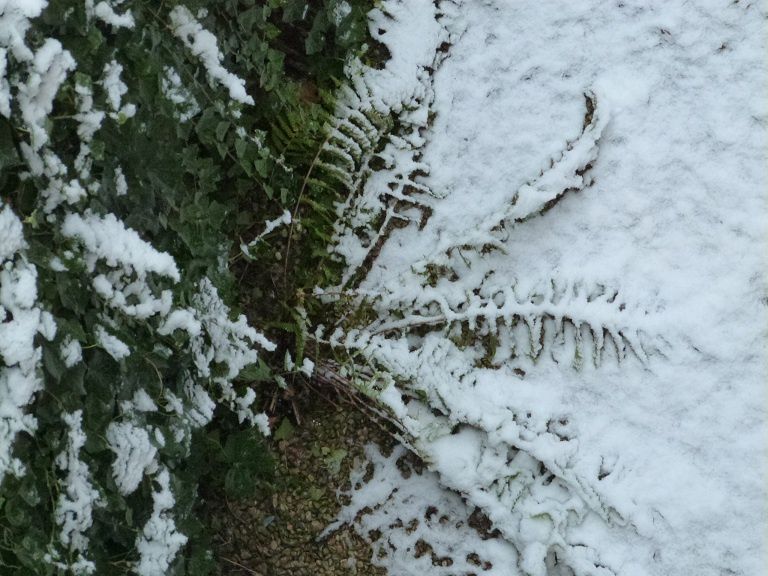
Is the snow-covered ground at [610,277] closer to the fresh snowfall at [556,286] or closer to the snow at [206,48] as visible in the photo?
the fresh snowfall at [556,286]

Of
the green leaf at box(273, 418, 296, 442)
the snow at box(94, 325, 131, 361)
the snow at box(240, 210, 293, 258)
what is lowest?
the green leaf at box(273, 418, 296, 442)

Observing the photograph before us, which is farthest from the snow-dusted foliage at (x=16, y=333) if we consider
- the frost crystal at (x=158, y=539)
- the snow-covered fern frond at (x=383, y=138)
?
the snow-covered fern frond at (x=383, y=138)

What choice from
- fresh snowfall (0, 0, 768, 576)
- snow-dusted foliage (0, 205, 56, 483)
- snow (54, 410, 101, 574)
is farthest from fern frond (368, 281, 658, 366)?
snow-dusted foliage (0, 205, 56, 483)

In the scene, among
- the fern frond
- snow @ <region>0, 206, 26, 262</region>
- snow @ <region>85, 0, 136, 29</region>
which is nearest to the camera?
snow @ <region>0, 206, 26, 262</region>

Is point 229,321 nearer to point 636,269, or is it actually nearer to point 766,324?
point 636,269

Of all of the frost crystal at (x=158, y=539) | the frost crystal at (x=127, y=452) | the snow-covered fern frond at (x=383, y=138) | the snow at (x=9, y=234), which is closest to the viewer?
the snow at (x=9, y=234)

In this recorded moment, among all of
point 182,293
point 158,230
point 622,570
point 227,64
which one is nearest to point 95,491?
point 182,293

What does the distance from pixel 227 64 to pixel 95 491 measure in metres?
1.09

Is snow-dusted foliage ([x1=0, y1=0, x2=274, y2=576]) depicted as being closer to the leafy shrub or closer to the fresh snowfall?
the leafy shrub

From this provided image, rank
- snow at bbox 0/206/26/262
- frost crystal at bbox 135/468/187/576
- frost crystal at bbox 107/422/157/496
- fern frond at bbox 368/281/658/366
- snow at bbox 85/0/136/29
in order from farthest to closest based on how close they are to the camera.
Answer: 1. fern frond at bbox 368/281/658/366
2. frost crystal at bbox 135/468/187/576
3. frost crystal at bbox 107/422/157/496
4. snow at bbox 85/0/136/29
5. snow at bbox 0/206/26/262

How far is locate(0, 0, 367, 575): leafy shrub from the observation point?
150 centimetres

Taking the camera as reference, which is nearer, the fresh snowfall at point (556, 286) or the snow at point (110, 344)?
the snow at point (110, 344)

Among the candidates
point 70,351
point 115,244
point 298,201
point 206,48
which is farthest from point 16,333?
point 298,201

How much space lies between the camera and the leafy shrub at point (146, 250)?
150cm
